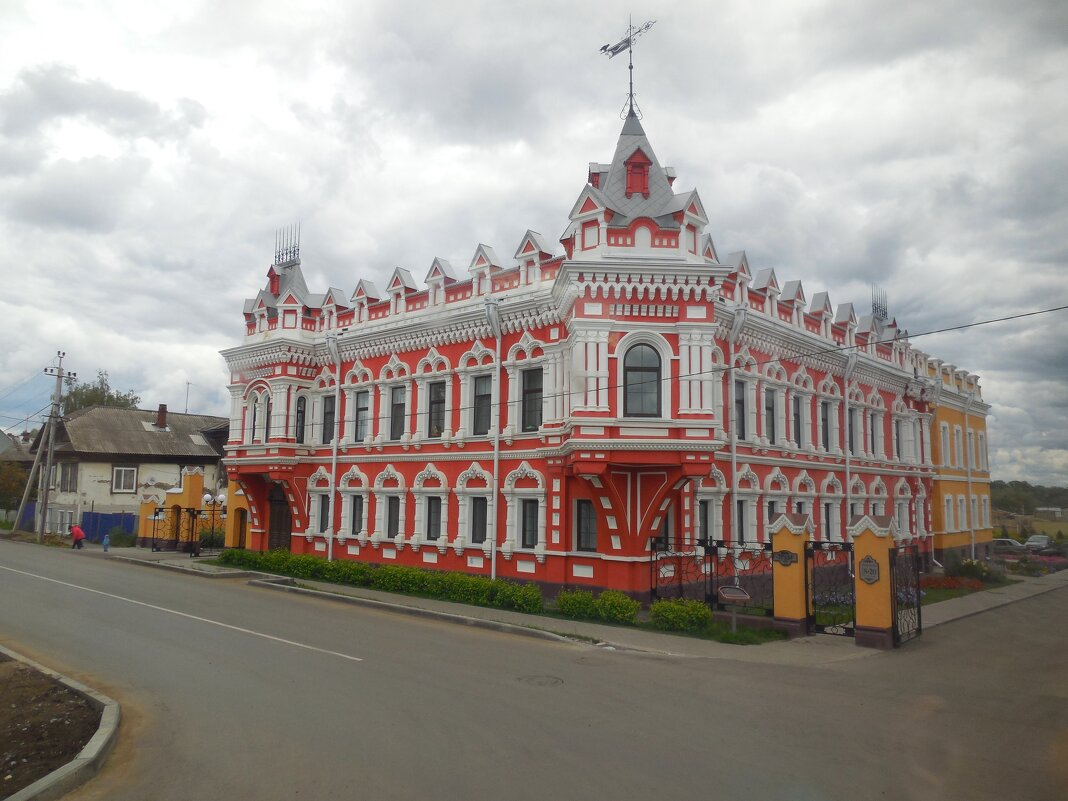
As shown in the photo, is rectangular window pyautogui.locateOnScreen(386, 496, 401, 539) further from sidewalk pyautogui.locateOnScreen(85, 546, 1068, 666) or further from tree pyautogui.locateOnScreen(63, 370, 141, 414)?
tree pyautogui.locateOnScreen(63, 370, 141, 414)

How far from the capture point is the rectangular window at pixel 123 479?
1708 inches

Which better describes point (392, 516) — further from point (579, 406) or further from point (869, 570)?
point (869, 570)

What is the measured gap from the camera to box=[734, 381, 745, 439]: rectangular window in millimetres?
22172

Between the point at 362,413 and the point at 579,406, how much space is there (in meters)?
11.6

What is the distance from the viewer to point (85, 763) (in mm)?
7363

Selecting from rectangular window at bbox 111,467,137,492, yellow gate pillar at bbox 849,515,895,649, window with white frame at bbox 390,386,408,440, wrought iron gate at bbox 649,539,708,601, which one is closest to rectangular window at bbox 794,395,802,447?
wrought iron gate at bbox 649,539,708,601

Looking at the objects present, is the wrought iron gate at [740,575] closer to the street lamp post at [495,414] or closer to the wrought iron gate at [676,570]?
the wrought iron gate at [676,570]

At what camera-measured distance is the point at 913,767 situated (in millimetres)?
7863

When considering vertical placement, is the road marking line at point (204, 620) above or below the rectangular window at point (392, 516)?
below

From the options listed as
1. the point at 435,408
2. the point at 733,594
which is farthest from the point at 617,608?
the point at 435,408

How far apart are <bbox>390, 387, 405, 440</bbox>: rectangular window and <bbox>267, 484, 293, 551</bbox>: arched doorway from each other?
6.76 meters

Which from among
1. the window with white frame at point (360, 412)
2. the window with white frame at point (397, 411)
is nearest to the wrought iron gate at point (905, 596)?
the window with white frame at point (397, 411)

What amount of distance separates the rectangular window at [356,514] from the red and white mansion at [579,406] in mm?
86

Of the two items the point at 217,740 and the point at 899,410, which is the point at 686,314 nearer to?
the point at 217,740
